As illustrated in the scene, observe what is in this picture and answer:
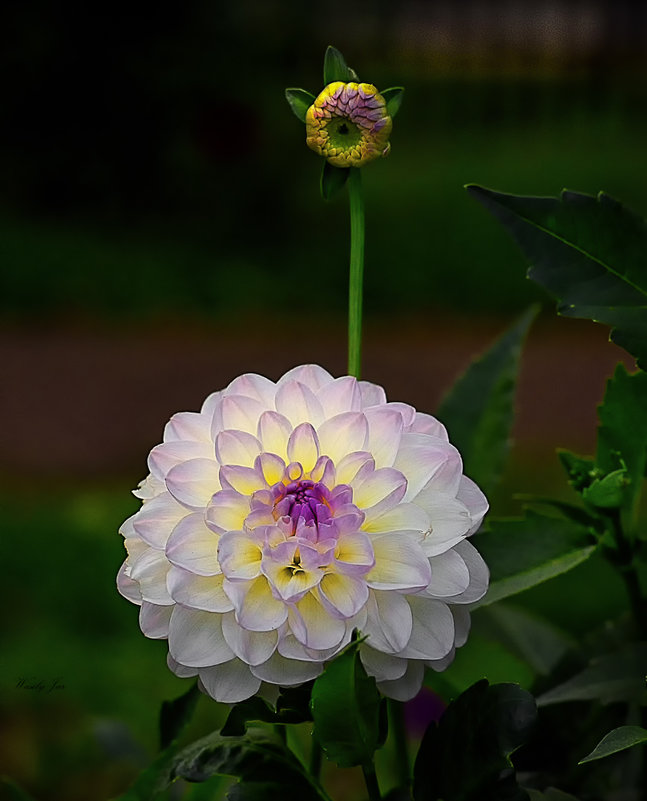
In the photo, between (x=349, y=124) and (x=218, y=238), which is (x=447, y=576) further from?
(x=218, y=238)

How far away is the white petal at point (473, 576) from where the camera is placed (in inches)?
13.4

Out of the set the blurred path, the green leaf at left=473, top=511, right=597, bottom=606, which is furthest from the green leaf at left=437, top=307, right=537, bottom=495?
the blurred path

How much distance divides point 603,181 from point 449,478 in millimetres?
4492

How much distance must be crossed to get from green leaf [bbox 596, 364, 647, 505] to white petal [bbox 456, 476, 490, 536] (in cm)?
11

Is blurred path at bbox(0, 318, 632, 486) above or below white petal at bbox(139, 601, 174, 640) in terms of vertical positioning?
below

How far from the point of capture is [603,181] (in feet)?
15.1

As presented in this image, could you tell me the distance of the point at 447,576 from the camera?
1.09ft

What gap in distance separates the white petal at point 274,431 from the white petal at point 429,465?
0.04 metres

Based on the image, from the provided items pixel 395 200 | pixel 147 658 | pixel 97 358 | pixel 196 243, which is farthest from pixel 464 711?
pixel 395 200

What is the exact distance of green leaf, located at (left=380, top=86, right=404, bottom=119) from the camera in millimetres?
383

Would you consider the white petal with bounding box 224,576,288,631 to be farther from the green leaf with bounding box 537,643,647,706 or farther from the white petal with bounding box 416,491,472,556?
the green leaf with bounding box 537,643,647,706

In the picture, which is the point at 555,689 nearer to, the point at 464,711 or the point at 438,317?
the point at 464,711

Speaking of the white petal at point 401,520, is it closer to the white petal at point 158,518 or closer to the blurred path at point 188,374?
the white petal at point 158,518

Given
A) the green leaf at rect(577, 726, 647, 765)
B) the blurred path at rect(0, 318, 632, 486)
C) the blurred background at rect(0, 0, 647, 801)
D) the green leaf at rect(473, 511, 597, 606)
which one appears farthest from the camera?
the blurred background at rect(0, 0, 647, 801)
